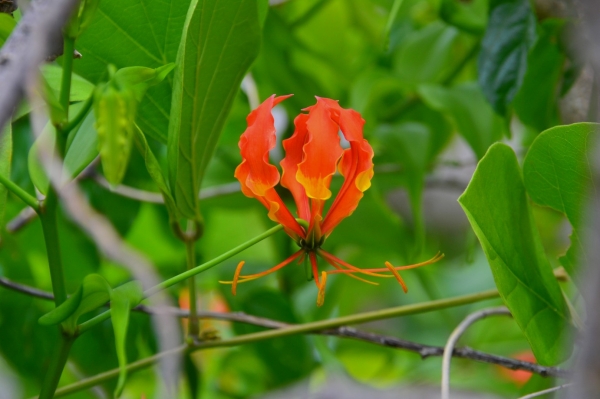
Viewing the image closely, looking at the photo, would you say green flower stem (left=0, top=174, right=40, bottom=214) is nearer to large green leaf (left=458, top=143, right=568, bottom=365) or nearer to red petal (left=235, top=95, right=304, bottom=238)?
red petal (left=235, top=95, right=304, bottom=238)

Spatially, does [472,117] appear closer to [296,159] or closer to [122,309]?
[296,159]

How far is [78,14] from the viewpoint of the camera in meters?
0.40

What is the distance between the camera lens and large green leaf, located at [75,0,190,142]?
532mm

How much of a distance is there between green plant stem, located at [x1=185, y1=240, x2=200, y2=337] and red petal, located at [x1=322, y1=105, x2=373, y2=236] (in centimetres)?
11

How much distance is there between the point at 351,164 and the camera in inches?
20.1

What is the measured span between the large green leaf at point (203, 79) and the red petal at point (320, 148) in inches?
2.8

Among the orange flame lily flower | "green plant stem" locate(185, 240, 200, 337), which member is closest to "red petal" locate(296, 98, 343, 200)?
the orange flame lily flower

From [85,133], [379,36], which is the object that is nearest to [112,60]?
[85,133]

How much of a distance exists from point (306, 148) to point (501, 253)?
164 millimetres

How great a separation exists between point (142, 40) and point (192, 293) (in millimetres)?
214

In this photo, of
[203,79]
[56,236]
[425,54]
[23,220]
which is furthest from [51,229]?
[425,54]

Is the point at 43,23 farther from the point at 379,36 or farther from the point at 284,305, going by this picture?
the point at 379,36

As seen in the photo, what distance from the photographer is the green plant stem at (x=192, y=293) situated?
557 mm

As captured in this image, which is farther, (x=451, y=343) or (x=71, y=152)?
(x=451, y=343)
